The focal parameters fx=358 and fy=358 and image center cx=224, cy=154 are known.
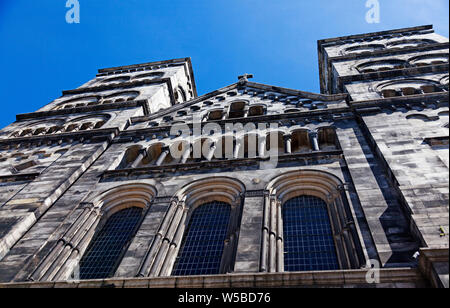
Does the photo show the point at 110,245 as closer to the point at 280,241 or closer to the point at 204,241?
the point at 204,241

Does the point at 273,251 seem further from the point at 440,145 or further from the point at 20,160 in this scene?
the point at 20,160

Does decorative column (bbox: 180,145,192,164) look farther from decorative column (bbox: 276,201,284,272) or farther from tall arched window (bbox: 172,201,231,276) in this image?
decorative column (bbox: 276,201,284,272)

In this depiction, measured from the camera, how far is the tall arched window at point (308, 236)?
1112 centimetres

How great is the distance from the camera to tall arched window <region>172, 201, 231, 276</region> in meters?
11.7

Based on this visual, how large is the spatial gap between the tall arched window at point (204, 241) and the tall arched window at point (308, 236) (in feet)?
7.46

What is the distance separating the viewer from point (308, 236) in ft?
40.1

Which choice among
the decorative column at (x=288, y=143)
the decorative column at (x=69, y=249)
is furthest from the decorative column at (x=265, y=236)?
the decorative column at (x=69, y=249)

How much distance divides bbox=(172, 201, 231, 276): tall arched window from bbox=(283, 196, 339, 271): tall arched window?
2.27 m

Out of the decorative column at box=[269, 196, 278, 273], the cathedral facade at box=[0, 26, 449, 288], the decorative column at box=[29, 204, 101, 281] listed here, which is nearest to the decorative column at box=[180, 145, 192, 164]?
the cathedral facade at box=[0, 26, 449, 288]

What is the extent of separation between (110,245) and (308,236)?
7.28 m

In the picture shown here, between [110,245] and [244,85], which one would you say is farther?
[244,85]

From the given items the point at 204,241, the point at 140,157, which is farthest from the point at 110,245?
the point at 140,157
